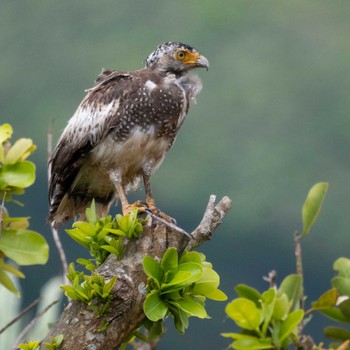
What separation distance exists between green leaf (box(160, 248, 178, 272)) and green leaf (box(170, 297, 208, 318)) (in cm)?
10

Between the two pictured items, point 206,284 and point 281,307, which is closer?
point 281,307

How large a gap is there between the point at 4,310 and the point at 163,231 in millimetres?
1097

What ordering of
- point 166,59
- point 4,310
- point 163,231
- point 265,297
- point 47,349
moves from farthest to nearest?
point 166,59, point 4,310, point 163,231, point 47,349, point 265,297

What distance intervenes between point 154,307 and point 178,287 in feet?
0.29

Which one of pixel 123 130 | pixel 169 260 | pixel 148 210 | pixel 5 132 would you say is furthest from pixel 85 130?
pixel 169 260

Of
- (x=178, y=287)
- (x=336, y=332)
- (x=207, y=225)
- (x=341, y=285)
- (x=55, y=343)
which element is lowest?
(x=55, y=343)

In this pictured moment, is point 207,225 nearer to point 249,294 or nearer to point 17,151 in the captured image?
point 17,151

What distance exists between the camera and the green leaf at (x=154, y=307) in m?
2.29

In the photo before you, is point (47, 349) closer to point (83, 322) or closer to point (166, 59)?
point (83, 322)

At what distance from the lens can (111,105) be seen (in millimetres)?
3475

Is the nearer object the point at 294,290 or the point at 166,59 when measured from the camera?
the point at 294,290

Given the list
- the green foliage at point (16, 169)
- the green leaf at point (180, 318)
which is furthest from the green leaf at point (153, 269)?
the green foliage at point (16, 169)

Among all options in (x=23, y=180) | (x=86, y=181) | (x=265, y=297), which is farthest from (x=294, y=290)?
(x=86, y=181)

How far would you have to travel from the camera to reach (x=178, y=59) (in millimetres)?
3631
